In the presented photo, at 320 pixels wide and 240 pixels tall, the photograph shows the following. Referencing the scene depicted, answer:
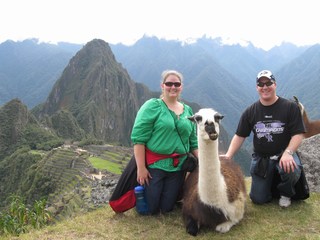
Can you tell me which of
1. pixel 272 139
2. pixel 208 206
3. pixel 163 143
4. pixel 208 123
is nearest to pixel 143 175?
pixel 163 143

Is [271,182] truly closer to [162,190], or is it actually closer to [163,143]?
[162,190]

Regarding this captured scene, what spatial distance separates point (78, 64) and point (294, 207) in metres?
127

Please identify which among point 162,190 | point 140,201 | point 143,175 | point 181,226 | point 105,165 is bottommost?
point 105,165

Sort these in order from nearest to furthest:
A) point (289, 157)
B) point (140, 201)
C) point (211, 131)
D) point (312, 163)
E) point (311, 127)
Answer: point (211, 131) → point (289, 157) → point (140, 201) → point (312, 163) → point (311, 127)

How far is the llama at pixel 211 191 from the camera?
3.67 meters

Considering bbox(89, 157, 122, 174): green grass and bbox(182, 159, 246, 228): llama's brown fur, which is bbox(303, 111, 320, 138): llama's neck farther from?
bbox(89, 157, 122, 174): green grass

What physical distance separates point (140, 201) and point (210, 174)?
1313 mm

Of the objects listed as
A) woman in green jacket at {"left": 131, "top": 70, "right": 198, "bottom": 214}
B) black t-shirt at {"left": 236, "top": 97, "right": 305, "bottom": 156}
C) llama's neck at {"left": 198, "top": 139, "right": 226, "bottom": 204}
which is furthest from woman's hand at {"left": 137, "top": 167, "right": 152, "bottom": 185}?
black t-shirt at {"left": 236, "top": 97, "right": 305, "bottom": 156}

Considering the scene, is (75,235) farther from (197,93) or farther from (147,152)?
(197,93)

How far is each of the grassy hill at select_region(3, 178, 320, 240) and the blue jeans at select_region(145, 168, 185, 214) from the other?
133 mm

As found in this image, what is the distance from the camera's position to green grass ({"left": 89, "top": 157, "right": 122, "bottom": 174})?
148 feet

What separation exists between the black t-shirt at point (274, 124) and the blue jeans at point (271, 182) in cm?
21

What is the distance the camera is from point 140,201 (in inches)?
187

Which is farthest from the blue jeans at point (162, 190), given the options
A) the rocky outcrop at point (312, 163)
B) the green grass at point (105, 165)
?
the green grass at point (105, 165)
